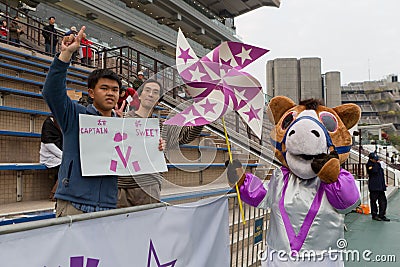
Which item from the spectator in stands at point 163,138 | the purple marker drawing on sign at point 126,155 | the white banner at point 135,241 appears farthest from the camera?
the purple marker drawing on sign at point 126,155

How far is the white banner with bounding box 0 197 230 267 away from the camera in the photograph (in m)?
1.28

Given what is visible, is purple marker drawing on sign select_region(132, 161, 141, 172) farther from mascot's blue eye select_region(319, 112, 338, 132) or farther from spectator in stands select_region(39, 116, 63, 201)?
spectator in stands select_region(39, 116, 63, 201)

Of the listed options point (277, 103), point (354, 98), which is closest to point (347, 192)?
point (277, 103)

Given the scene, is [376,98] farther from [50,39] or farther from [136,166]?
[136,166]

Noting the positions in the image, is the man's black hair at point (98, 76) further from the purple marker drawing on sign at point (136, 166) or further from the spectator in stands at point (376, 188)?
the spectator in stands at point (376, 188)

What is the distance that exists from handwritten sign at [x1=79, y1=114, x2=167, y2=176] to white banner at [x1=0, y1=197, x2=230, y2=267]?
240 millimetres

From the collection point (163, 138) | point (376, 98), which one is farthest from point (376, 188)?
point (376, 98)

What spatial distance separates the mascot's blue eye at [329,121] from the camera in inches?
88.8

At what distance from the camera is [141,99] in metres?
1.62

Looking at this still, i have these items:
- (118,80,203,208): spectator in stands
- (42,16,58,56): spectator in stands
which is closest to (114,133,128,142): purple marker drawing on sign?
(118,80,203,208): spectator in stands

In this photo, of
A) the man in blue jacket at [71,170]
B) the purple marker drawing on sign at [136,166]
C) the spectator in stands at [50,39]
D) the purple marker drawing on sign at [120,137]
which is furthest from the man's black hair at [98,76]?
the spectator in stands at [50,39]

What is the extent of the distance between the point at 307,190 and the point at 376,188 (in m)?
4.90

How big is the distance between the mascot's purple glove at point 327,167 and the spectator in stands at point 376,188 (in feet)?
16.2

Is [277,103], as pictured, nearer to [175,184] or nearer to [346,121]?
[346,121]
